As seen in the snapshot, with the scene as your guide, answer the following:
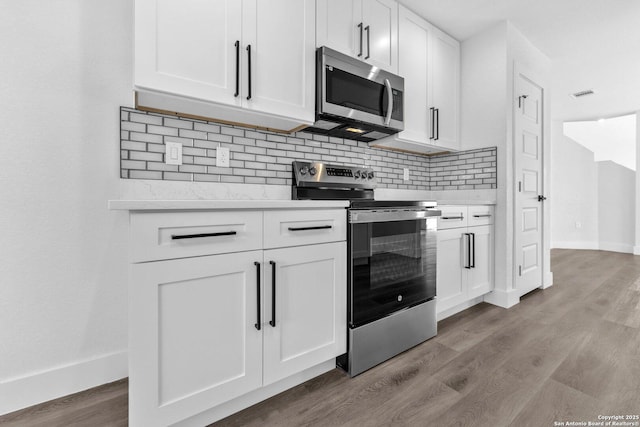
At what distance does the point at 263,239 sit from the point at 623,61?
15.6 ft

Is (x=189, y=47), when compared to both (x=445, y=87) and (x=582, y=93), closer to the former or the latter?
(x=445, y=87)

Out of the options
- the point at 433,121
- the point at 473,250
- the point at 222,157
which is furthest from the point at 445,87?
the point at 222,157

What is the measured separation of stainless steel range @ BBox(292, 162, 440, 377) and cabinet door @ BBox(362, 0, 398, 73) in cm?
88

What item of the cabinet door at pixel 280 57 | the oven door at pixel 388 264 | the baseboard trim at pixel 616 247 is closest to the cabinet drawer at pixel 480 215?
the oven door at pixel 388 264

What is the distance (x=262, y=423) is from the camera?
125 cm

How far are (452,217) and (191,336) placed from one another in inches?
76.4

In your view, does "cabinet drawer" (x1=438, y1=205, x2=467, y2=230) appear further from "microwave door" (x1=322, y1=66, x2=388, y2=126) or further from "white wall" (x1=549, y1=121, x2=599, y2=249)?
"white wall" (x1=549, y1=121, x2=599, y2=249)

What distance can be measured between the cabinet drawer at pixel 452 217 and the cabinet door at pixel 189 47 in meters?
1.62

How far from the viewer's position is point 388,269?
174cm

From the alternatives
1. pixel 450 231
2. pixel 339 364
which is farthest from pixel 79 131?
pixel 450 231

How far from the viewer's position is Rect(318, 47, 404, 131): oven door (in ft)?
6.13

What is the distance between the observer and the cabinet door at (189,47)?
52.2 inches

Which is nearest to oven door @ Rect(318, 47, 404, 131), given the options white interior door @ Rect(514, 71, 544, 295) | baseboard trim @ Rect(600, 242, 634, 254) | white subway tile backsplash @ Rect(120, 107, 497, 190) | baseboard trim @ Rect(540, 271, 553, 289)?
white subway tile backsplash @ Rect(120, 107, 497, 190)

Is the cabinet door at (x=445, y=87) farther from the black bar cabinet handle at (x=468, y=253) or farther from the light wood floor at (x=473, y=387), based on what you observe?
the light wood floor at (x=473, y=387)
